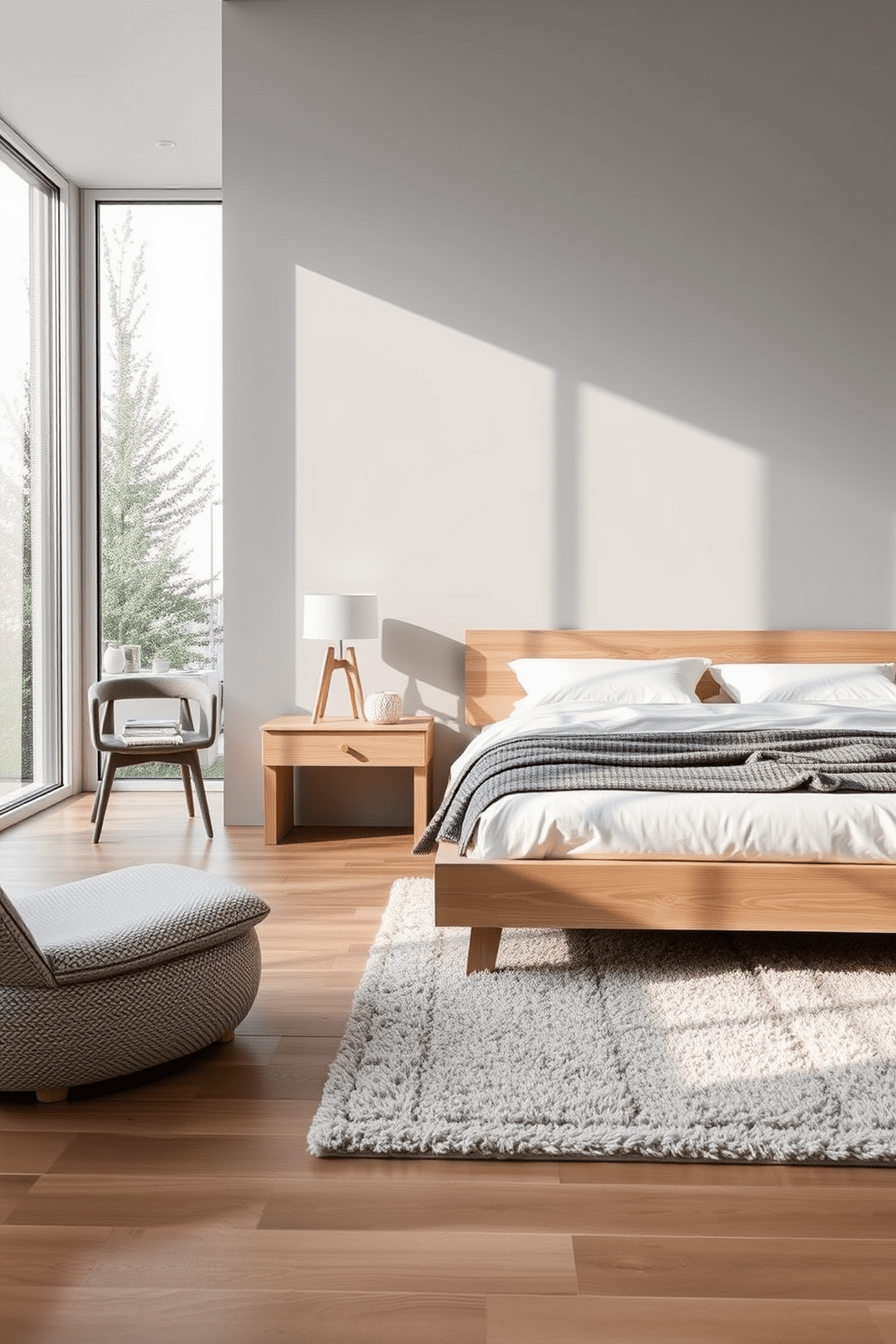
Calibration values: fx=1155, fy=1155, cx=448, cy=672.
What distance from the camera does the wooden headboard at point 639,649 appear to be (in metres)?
4.76

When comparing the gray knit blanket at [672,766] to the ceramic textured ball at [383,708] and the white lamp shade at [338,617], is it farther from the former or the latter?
the white lamp shade at [338,617]

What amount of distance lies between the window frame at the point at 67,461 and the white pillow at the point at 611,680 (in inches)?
91.3

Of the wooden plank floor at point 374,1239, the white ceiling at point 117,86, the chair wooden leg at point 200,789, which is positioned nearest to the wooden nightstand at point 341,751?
the chair wooden leg at point 200,789

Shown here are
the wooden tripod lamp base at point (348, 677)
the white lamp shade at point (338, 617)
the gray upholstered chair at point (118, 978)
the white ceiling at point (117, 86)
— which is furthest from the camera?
the wooden tripod lamp base at point (348, 677)

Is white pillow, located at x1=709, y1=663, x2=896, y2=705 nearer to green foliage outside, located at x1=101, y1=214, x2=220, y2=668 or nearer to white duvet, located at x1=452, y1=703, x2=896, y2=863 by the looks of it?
white duvet, located at x1=452, y1=703, x2=896, y2=863

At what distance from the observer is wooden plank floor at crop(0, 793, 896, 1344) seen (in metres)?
1.52

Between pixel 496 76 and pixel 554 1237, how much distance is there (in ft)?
14.7

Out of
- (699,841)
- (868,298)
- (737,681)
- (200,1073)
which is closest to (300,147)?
(868,298)

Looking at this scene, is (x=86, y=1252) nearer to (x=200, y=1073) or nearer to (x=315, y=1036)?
(x=200, y=1073)

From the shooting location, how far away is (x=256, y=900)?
244cm

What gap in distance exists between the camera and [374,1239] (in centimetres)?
171

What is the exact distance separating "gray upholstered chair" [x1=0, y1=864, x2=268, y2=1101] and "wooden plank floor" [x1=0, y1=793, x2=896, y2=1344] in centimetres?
9

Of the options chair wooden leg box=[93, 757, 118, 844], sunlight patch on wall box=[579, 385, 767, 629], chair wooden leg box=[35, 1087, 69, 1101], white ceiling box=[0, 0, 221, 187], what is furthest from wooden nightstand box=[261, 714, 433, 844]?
white ceiling box=[0, 0, 221, 187]

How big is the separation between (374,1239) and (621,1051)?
2.59 ft
